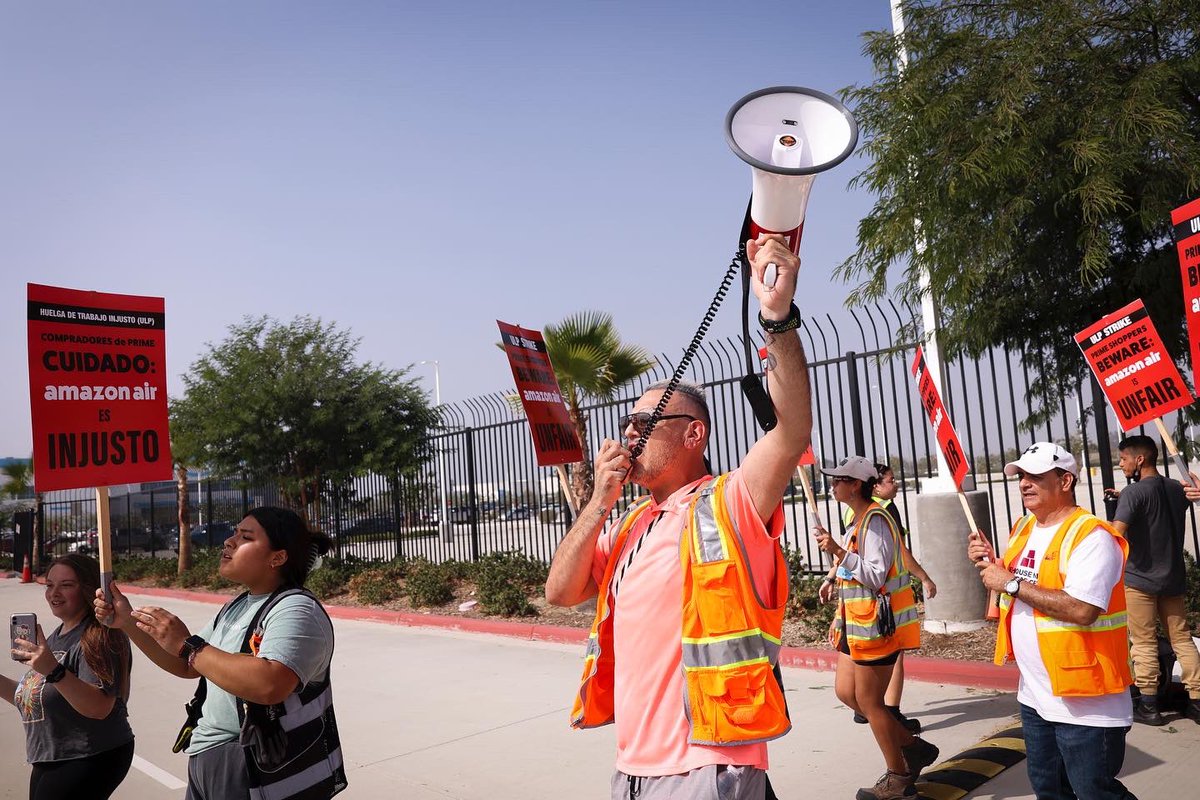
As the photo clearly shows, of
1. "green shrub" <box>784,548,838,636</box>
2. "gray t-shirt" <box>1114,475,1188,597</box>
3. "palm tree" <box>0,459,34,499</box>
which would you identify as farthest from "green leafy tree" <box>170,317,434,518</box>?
"palm tree" <box>0,459,34,499</box>

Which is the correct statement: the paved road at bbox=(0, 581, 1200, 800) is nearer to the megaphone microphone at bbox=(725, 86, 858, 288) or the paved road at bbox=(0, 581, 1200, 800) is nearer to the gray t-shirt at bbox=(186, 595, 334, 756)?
the gray t-shirt at bbox=(186, 595, 334, 756)

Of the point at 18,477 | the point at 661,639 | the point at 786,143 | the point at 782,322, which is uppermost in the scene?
the point at 18,477

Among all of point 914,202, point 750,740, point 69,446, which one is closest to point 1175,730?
point 914,202

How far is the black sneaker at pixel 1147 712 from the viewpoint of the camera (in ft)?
19.8

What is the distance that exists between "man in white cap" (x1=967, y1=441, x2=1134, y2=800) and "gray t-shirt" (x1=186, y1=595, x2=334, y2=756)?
259 cm

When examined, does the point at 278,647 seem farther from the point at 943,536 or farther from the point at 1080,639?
the point at 943,536

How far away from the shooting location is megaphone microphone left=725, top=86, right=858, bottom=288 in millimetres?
1965

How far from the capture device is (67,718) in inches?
147

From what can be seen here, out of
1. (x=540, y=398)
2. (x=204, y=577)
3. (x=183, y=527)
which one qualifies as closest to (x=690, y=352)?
(x=540, y=398)

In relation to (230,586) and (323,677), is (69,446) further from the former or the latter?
(230,586)

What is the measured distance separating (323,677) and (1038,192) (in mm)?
6508

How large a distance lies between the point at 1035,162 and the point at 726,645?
6.32 m

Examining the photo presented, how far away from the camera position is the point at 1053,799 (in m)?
3.62

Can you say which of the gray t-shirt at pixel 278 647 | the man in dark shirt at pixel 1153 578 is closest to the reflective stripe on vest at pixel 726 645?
the gray t-shirt at pixel 278 647
